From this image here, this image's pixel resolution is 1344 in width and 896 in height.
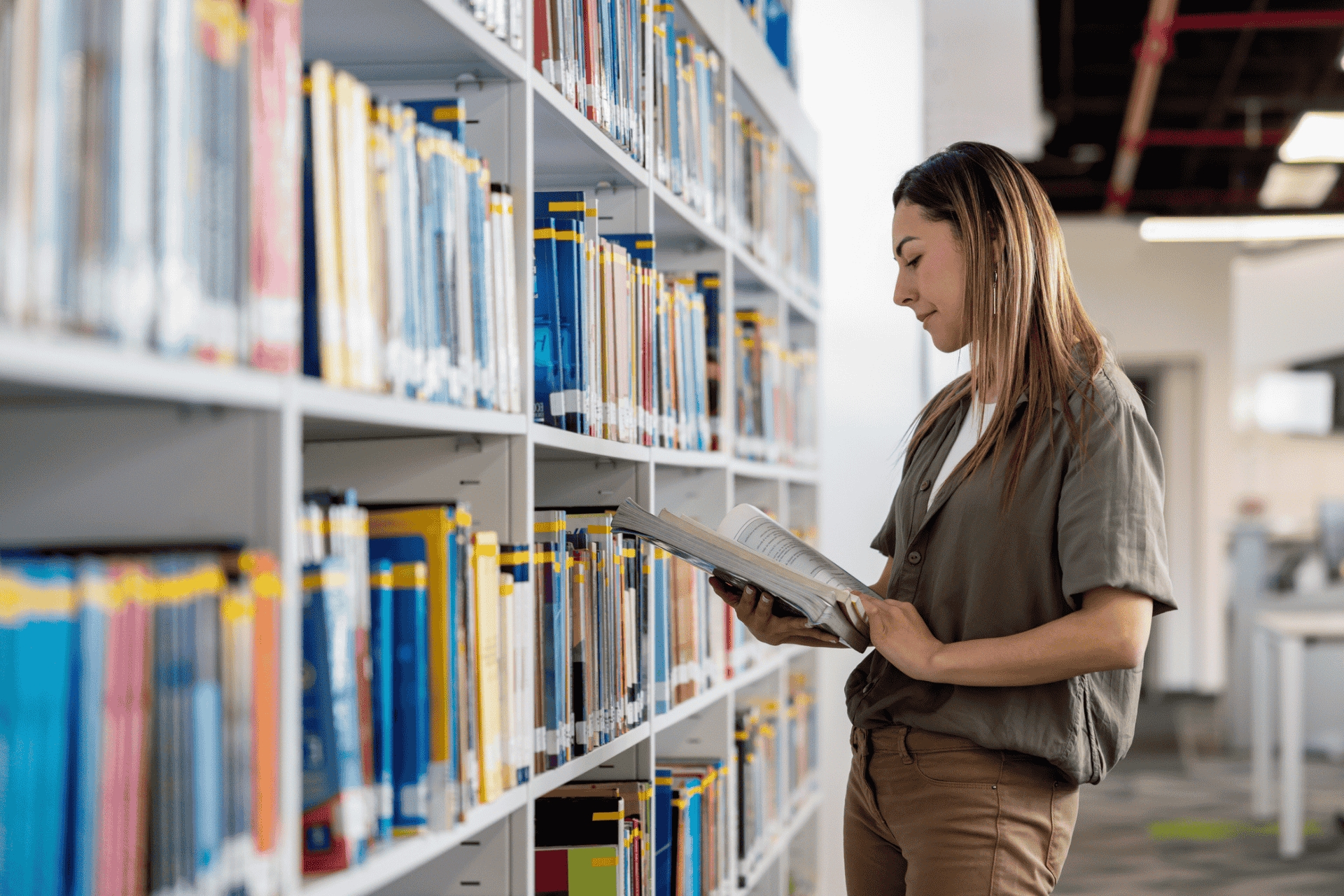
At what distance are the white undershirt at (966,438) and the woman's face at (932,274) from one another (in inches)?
3.4

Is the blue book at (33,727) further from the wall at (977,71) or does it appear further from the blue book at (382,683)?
the wall at (977,71)

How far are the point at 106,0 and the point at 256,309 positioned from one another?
222 mm

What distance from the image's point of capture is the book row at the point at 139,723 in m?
0.72

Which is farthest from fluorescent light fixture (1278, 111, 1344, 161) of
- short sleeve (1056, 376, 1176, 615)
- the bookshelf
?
short sleeve (1056, 376, 1176, 615)

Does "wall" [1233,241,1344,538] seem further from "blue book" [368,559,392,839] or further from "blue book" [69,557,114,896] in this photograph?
"blue book" [69,557,114,896]

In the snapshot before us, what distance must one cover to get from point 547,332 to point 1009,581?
666mm

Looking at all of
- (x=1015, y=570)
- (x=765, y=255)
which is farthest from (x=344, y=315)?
(x=765, y=255)

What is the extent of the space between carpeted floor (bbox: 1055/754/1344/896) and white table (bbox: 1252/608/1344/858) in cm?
11

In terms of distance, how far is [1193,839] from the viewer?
199 inches

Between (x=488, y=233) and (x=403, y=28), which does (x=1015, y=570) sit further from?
(x=403, y=28)

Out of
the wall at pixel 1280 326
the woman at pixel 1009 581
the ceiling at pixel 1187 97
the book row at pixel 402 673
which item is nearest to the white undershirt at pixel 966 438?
the woman at pixel 1009 581

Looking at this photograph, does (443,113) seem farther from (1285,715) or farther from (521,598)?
(1285,715)

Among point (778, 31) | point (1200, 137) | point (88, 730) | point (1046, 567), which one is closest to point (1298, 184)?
point (1200, 137)

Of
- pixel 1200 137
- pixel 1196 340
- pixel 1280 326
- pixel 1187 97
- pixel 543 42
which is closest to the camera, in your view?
pixel 543 42
